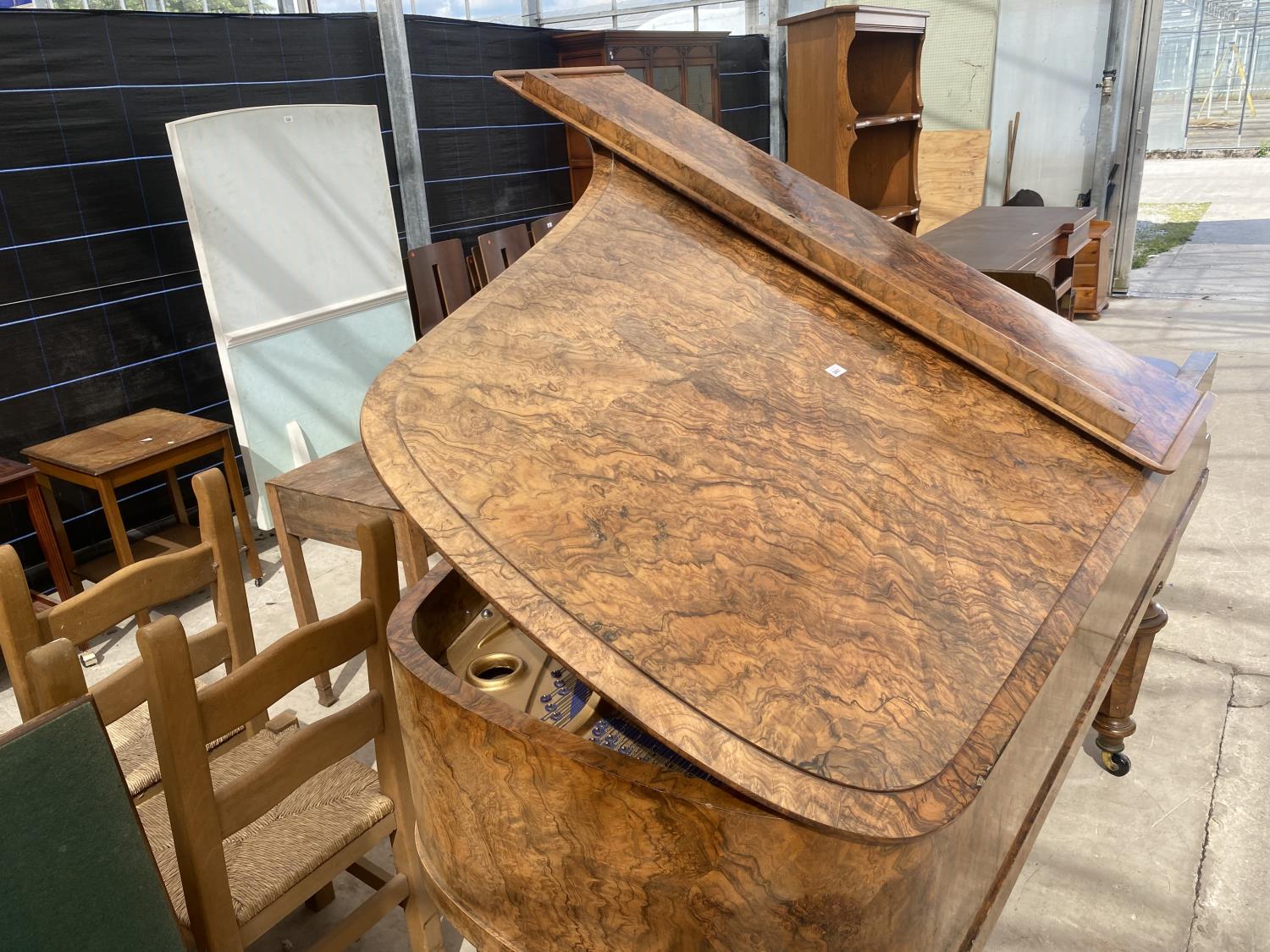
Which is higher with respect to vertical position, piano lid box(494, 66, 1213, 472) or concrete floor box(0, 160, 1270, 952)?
piano lid box(494, 66, 1213, 472)

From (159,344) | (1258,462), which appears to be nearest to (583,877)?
(159,344)

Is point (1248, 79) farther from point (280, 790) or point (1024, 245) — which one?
point (280, 790)

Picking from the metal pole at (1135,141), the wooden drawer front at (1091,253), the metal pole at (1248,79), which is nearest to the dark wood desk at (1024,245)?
the wooden drawer front at (1091,253)

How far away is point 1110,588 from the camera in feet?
4.37

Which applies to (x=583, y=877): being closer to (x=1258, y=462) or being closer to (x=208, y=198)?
(x=208, y=198)

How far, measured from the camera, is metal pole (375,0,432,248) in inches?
174

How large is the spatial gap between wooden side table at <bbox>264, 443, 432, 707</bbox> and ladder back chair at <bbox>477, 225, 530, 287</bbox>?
2.15 m

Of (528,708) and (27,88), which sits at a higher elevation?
(27,88)

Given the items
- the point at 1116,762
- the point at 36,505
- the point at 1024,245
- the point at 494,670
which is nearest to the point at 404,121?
the point at 36,505

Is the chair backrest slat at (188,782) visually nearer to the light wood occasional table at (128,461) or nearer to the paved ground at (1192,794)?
the paved ground at (1192,794)

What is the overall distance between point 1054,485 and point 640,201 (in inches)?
35.9

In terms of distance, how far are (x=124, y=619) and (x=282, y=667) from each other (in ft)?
1.85

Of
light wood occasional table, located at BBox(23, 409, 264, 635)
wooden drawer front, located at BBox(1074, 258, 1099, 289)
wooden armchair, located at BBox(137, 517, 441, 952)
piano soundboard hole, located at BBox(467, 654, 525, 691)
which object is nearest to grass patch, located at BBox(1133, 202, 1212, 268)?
wooden drawer front, located at BBox(1074, 258, 1099, 289)

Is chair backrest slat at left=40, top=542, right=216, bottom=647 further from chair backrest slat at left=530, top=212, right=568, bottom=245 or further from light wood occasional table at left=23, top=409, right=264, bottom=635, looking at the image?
chair backrest slat at left=530, top=212, right=568, bottom=245
